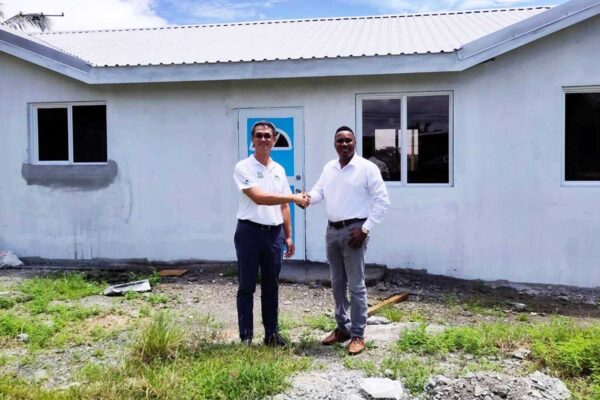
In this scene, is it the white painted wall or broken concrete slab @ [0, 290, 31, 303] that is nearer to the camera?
broken concrete slab @ [0, 290, 31, 303]

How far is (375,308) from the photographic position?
6.28m

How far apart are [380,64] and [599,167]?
334cm

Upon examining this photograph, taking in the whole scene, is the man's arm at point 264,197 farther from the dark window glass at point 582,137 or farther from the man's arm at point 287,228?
the dark window glass at point 582,137

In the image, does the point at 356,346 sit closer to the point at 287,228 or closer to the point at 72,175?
the point at 287,228

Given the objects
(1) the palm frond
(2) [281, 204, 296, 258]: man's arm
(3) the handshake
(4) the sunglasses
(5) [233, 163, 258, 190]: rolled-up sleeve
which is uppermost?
(1) the palm frond

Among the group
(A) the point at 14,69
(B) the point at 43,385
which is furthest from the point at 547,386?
(A) the point at 14,69

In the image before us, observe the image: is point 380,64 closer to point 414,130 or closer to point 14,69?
point 414,130

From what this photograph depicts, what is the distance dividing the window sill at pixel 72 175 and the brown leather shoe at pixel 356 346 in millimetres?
5653

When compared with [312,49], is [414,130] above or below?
below

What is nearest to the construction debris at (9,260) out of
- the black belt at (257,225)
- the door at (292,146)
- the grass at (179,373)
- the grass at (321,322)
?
the door at (292,146)

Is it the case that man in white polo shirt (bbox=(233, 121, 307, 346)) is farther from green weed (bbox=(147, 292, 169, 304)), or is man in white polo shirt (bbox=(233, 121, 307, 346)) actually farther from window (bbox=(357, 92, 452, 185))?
window (bbox=(357, 92, 452, 185))

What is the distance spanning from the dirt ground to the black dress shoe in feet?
1.09

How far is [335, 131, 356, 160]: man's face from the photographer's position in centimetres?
480

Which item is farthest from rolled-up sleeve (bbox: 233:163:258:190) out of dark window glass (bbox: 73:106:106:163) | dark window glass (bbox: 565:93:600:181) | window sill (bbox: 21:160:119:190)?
dark window glass (bbox: 73:106:106:163)
